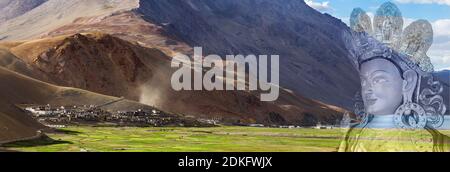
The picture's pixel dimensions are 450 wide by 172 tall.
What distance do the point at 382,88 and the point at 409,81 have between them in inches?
30.4

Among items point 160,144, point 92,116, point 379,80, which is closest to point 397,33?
point 379,80

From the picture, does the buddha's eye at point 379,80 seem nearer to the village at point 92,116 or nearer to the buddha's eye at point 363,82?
the buddha's eye at point 363,82

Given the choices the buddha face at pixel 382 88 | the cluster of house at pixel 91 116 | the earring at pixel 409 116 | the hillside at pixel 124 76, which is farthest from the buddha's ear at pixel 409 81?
the hillside at pixel 124 76

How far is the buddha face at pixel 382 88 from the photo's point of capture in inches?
533

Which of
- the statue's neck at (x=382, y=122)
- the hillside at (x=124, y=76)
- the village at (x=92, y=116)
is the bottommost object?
the statue's neck at (x=382, y=122)

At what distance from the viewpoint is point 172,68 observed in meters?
160

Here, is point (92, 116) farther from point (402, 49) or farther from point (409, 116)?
point (409, 116)

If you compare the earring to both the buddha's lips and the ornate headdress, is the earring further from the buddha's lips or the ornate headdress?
the buddha's lips

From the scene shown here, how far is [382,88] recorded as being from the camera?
13.6m

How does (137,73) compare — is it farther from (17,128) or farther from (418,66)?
(418,66)

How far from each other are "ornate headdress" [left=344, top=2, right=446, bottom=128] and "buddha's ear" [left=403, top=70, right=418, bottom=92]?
100 mm

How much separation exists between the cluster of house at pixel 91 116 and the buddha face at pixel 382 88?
7644 cm

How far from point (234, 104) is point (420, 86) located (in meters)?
137
